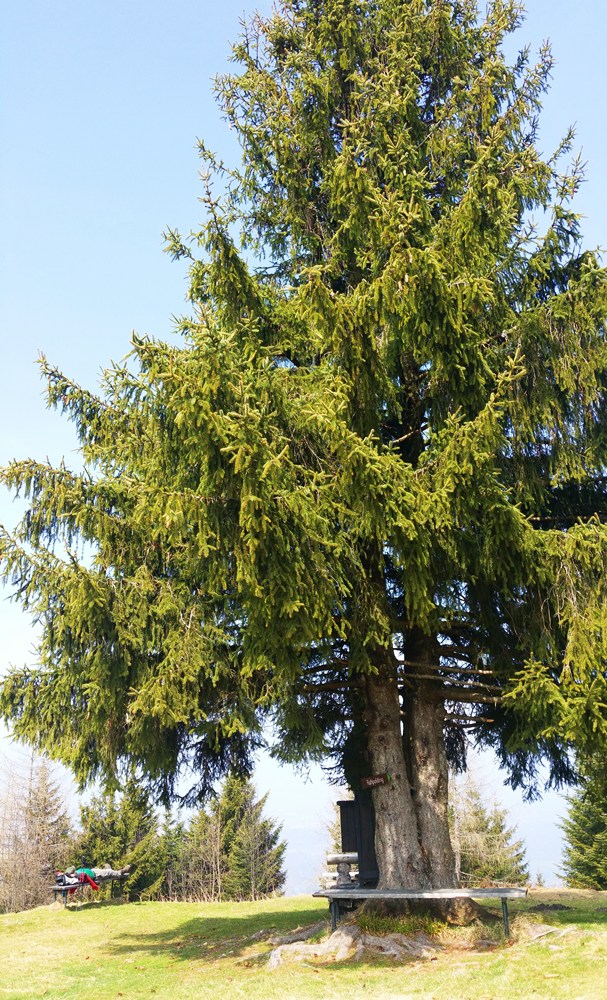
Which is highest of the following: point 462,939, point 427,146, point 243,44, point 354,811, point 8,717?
point 243,44

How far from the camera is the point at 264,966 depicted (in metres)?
9.82

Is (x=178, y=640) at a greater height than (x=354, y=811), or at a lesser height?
greater

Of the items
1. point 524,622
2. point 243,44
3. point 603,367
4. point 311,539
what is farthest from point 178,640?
point 243,44

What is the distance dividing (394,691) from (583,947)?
12.7 feet

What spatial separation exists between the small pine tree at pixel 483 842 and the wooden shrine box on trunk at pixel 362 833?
Answer: 1665 cm

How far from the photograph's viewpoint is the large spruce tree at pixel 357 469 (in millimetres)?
8914

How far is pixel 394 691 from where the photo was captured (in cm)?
1157

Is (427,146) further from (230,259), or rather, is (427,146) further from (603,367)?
(603,367)

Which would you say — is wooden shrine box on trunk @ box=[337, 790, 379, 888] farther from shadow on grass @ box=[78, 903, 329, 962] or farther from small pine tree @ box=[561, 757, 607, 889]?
small pine tree @ box=[561, 757, 607, 889]

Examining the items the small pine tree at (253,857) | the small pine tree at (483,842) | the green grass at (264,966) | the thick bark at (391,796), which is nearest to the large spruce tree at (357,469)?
the thick bark at (391,796)

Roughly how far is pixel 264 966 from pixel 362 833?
2.91 meters

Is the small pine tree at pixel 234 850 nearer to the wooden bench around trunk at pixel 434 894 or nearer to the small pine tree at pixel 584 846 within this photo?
the small pine tree at pixel 584 846

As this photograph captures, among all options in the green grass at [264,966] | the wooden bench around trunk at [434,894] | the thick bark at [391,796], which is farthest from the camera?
the thick bark at [391,796]

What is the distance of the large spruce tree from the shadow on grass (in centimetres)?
242
